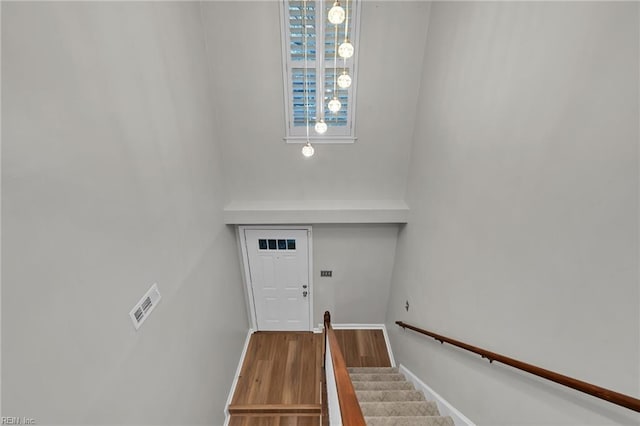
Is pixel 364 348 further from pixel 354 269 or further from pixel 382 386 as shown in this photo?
pixel 382 386

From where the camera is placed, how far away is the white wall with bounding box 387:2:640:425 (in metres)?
0.90

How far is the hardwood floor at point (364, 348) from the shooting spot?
4.03 metres

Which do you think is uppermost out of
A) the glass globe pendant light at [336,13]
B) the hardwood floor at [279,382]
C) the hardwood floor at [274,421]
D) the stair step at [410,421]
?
the glass globe pendant light at [336,13]

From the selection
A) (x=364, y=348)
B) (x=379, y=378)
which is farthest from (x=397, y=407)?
(x=364, y=348)


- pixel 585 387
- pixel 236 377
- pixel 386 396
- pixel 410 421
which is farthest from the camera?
pixel 236 377

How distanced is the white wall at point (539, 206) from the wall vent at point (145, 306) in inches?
83.3

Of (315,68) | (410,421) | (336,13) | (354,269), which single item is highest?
(315,68)

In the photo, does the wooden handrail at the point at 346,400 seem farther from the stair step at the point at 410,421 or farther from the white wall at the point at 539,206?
the white wall at the point at 539,206

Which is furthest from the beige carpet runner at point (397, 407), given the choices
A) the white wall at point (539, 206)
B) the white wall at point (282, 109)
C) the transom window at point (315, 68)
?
the transom window at point (315, 68)

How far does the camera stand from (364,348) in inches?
167

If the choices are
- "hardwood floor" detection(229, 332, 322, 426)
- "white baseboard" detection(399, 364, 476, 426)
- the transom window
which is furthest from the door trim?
"white baseboard" detection(399, 364, 476, 426)

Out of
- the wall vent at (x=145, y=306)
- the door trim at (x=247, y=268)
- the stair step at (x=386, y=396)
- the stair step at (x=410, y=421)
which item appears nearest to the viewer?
the wall vent at (x=145, y=306)

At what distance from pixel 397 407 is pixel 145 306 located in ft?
6.58

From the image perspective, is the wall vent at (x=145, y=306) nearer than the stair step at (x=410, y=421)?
Yes
